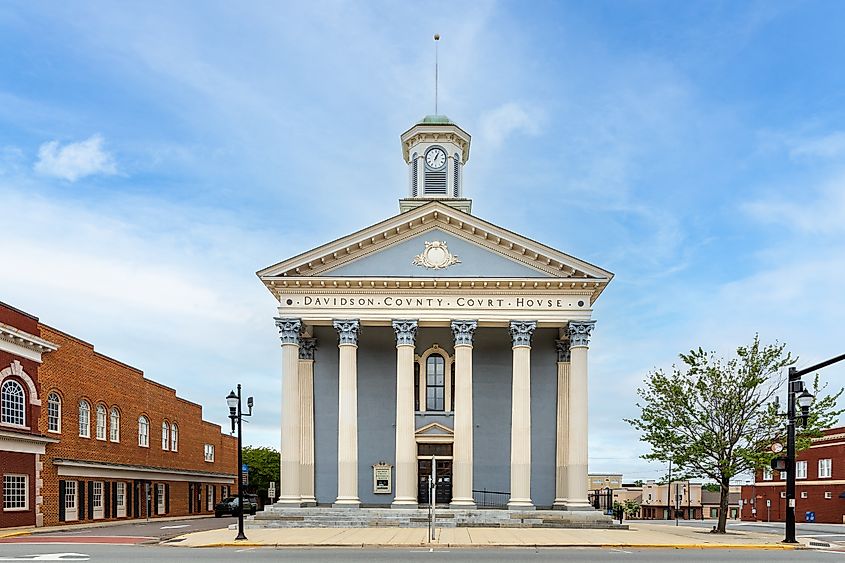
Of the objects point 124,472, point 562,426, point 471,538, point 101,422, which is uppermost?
point 562,426

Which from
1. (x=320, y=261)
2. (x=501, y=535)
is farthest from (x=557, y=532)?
(x=320, y=261)

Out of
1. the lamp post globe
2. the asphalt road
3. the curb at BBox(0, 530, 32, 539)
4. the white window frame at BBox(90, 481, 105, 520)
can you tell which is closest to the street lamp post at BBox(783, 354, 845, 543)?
the lamp post globe

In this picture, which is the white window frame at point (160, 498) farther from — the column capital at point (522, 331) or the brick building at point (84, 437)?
the column capital at point (522, 331)

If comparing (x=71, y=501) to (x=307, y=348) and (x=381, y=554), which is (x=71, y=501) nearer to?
(x=307, y=348)

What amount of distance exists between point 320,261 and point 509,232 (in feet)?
27.5

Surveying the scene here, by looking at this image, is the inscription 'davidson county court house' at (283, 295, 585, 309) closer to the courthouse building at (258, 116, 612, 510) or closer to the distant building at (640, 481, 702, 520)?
the courthouse building at (258, 116, 612, 510)

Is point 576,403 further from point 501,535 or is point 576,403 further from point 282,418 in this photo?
point 282,418

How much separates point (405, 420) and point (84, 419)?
15432 mm

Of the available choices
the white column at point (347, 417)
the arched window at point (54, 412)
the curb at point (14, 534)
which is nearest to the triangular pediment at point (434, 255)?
the white column at point (347, 417)

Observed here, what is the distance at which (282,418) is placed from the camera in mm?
38625

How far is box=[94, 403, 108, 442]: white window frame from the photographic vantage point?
43.3 m

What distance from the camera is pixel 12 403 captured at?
117 feet

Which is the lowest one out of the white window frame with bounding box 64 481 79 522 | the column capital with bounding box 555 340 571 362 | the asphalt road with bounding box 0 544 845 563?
the white window frame with bounding box 64 481 79 522

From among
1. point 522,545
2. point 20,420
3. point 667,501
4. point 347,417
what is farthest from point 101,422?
point 667,501
